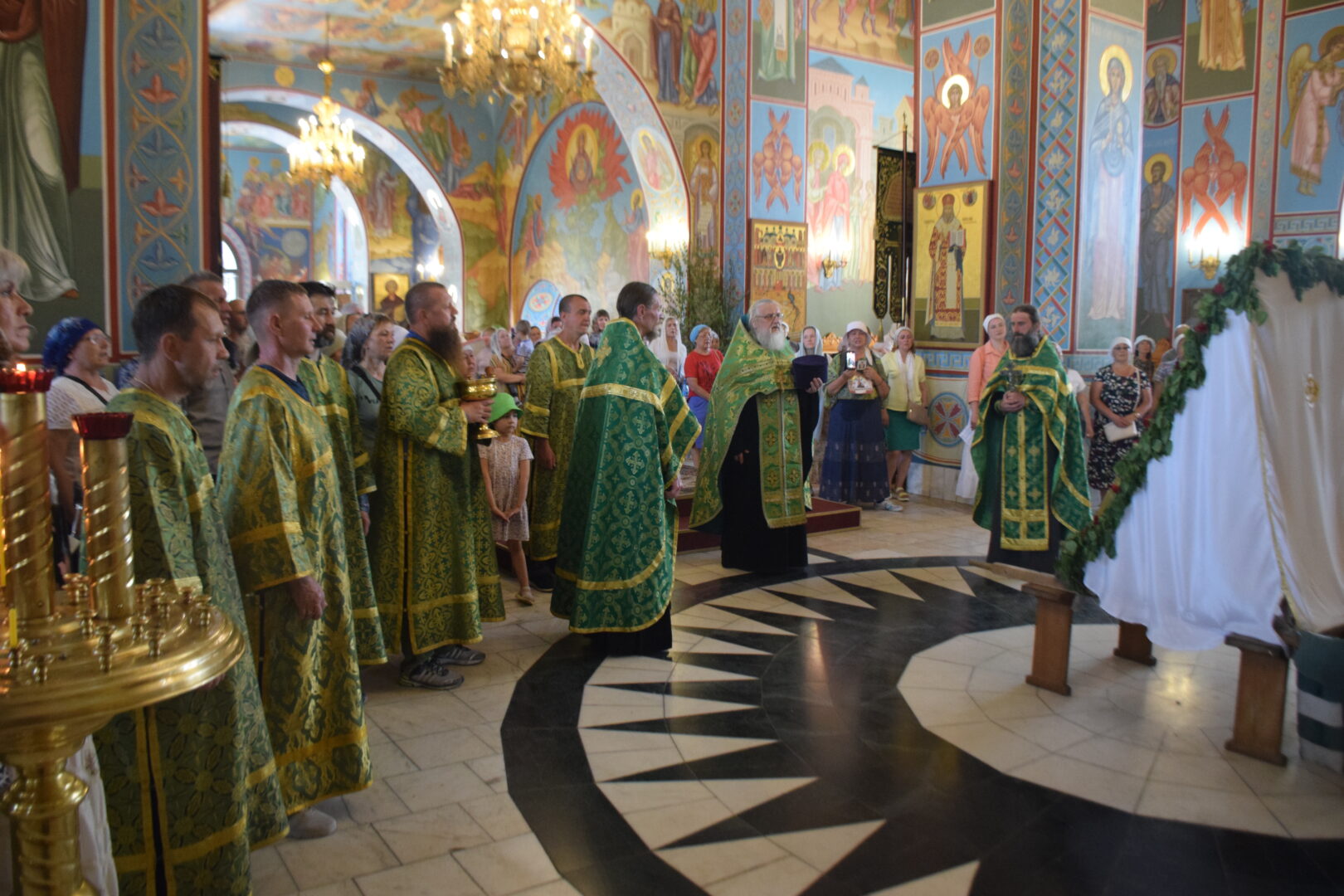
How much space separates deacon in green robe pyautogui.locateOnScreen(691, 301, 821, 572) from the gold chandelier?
4.42m

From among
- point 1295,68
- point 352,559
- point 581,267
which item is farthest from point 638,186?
point 352,559

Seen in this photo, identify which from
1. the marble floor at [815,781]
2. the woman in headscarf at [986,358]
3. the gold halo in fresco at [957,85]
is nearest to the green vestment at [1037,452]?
the marble floor at [815,781]

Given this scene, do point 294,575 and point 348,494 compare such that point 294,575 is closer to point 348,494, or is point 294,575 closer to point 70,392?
point 348,494

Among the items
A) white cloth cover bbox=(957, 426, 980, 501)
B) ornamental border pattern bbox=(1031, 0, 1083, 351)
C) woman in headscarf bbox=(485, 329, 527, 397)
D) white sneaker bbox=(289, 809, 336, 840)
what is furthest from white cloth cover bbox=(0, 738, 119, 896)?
ornamental border pattern bbox=(1031, 0, 1083, 351)

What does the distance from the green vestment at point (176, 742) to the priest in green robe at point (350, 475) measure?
1451 millimetres

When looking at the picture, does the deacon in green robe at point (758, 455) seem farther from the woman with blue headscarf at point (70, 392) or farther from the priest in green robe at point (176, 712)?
the priest in green robe at point (176, 712)

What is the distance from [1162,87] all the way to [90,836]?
17970 mm

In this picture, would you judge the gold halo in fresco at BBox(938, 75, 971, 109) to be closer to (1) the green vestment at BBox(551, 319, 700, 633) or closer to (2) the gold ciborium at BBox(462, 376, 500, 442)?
(1) the green vestment at BBox(551, 319, 700, 633)

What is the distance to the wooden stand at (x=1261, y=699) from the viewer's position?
12.6 ft

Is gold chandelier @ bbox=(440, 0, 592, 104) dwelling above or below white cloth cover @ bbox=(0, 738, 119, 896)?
above

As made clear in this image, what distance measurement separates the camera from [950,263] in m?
9.98

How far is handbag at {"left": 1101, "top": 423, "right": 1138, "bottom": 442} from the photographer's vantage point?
308 inches

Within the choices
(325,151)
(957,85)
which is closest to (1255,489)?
(957,85)

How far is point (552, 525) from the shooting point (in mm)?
6406
